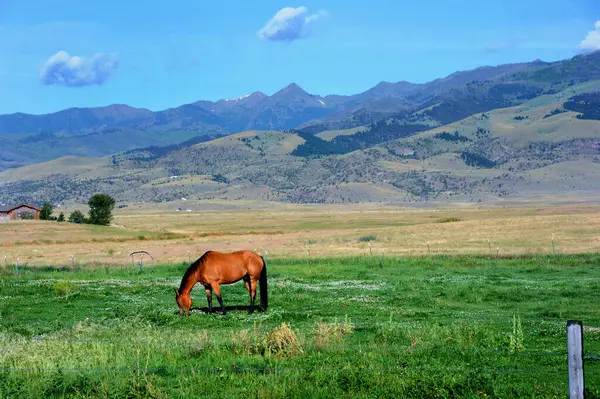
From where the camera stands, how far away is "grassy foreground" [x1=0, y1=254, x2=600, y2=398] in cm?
1314

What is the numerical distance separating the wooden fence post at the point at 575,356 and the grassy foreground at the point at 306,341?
2.24 metres

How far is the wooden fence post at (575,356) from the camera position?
993 cm

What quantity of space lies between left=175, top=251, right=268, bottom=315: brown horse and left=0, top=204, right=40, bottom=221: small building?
3949 inches

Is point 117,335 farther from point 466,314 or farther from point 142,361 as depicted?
point 466,314

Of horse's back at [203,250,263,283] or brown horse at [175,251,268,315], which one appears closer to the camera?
brown horse at [175,251,268,315]

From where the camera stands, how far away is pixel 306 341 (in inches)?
663

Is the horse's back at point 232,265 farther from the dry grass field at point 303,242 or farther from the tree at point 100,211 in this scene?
the tree at point 100,211

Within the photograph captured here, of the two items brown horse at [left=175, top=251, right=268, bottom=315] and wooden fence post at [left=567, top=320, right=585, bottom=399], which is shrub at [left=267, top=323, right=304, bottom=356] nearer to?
wooden fence post at [left=567, top=320, right=585, bottom=399]

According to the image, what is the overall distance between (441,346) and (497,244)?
5077cm

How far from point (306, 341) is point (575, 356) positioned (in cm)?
778

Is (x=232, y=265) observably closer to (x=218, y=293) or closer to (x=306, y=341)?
(x=218, y=293)

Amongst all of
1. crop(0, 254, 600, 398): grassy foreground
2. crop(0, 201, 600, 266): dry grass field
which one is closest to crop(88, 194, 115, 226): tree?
crop(0, 201, 600, 266): dry grass field

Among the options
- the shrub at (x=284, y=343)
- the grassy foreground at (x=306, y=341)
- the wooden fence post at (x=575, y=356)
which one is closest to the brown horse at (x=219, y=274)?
the grassy foreground at (x=306, y=341)

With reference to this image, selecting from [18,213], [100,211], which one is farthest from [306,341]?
[18,213]
